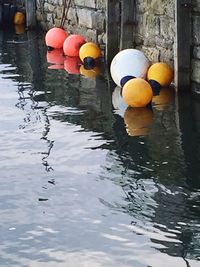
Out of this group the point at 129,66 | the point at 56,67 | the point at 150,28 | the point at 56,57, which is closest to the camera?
the point at 129,66

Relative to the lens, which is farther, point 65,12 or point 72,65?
point 65,12

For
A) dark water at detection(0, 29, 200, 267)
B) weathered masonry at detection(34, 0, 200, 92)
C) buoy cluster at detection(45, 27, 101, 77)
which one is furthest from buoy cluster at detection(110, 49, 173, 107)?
buoy cluster at detection(45, 27, 101, 77)

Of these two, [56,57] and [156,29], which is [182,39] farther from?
[56,57]

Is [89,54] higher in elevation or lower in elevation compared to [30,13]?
lower

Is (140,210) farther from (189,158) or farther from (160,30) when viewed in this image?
(160,30)

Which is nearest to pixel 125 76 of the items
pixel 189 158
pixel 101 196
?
pixel 189 158

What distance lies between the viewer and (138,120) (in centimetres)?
795

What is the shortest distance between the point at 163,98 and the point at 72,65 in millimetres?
3583

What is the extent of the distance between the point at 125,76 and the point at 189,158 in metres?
3.11

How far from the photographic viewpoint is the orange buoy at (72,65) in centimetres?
1157

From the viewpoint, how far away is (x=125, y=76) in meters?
9.34

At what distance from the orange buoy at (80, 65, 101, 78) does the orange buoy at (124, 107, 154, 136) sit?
2.69 meters

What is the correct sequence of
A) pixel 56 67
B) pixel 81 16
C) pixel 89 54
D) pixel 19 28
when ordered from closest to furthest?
1. pixel 89 54
2. pixel 56 67
3. pixel 81 16
4. pixel 19 28

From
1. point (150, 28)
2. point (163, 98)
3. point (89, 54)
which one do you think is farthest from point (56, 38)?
point (163, 98)
